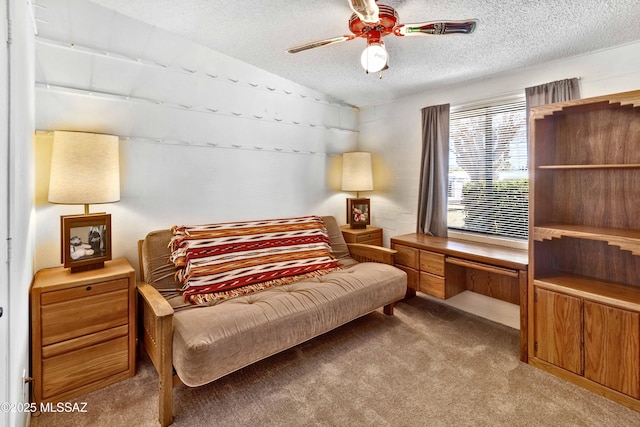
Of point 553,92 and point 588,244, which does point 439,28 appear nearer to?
point 553,92

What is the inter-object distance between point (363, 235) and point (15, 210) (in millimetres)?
2794

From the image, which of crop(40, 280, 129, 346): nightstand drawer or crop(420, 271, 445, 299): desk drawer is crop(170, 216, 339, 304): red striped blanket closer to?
crop(40, 280, 129, 346): nightstand drawer

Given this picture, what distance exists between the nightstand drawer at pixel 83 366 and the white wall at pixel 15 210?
0.14 m

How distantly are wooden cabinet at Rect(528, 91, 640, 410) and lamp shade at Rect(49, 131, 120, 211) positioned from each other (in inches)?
110

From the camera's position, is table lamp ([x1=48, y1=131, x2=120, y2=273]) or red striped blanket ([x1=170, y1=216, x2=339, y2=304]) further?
red striped blanket ([x1=170, y1=216, x2=339, y2=304])

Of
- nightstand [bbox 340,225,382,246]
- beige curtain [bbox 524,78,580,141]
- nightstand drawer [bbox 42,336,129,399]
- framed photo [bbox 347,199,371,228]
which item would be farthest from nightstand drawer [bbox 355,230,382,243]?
nightstand drawer [bbox 42,336,129,399]

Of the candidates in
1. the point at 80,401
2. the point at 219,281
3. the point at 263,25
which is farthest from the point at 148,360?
the point at 263,25

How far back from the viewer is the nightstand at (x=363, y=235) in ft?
11.3

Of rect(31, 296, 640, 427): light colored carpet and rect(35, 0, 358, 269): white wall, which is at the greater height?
rect(35, 0, 358, 269): white wall

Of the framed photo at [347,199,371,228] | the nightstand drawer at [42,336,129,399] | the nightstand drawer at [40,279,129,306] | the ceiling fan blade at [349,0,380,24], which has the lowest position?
the nightstand drawer at [42,336,129,399]

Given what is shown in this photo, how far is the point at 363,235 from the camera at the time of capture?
3494 mm

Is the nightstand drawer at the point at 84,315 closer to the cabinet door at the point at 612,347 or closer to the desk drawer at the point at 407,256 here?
the desk drawer at the point at 407,256

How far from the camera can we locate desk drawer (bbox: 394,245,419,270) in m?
2.93

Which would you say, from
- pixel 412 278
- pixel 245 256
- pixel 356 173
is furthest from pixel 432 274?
pixel 245 256
